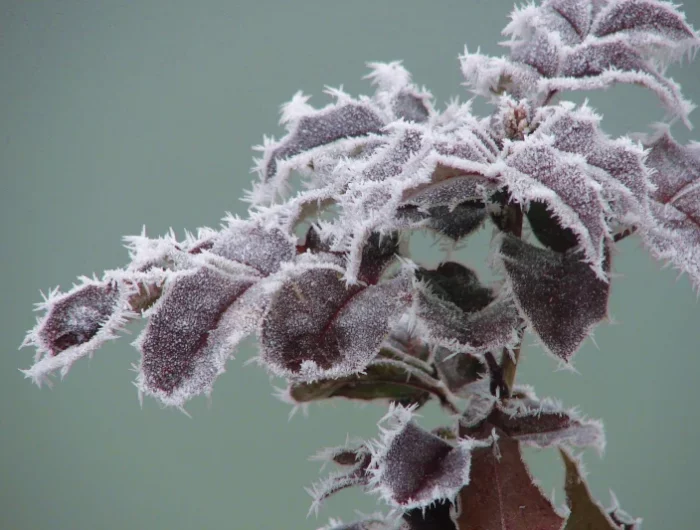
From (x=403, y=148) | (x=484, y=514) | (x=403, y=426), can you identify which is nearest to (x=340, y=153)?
(x=403, y=148)

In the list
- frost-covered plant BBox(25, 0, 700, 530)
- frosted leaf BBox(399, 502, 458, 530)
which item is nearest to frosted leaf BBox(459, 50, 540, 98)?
frost-covered plant BBox(25, 0, 700, 530)

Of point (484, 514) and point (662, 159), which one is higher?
point (662, 159)

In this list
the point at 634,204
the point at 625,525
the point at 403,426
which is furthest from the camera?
the point at 625,525

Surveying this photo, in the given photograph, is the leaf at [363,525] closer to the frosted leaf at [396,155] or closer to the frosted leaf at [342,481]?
the frosted leaf at [342,481]

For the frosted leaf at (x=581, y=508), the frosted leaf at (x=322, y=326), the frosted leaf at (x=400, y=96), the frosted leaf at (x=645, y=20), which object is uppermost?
the frosted leaf at (x=400, y=96)

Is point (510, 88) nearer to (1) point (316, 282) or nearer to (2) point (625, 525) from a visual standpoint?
(1) point (316, 282)

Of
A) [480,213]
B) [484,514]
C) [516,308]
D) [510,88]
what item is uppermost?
[510,88]

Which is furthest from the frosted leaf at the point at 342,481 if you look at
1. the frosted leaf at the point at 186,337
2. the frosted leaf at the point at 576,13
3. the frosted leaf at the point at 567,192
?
the frosted leaf at the point at 576,13
